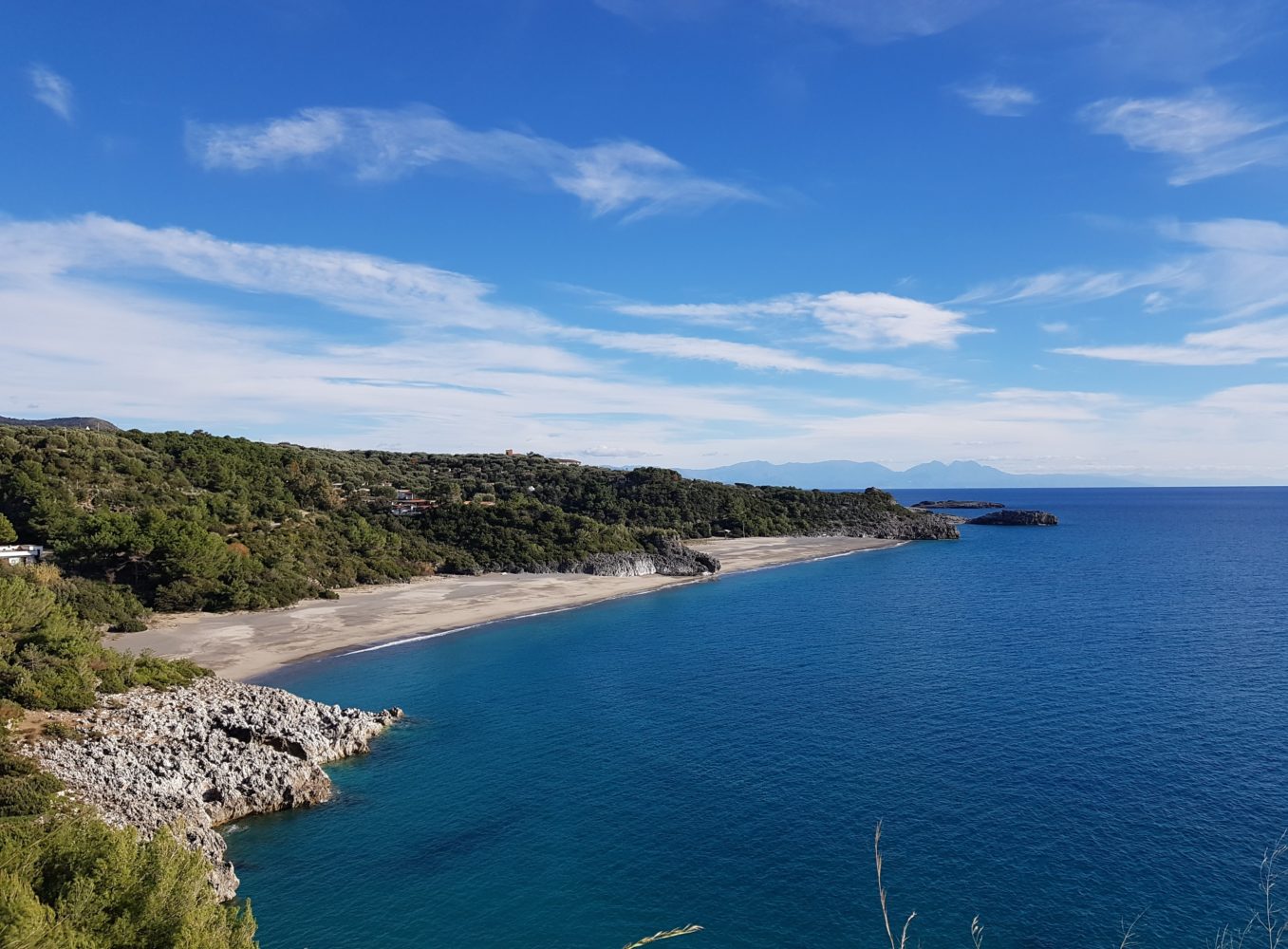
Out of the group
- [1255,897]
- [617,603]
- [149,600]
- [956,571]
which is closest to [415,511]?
[617,603]

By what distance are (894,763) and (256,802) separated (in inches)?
894

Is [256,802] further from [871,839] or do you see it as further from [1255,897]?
[1255,897]

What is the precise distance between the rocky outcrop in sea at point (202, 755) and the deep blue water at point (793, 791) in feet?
3.53

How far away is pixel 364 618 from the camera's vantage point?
55.8 metres

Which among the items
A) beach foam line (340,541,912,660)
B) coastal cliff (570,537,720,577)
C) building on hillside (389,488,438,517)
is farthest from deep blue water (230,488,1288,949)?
building on hillside (389,488,438,517)

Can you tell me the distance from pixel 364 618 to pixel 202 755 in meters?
30.4

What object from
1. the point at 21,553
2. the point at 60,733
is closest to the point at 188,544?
the point at 21,553

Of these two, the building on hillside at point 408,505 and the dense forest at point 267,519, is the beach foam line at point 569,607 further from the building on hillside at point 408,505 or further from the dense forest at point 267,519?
the building on hillside at point 408,505

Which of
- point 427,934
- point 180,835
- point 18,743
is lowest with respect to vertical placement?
point 427,934

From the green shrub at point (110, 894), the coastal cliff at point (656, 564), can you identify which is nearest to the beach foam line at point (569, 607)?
the coastal cliff at point (656, 564)

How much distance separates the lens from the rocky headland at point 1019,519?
16388 cm

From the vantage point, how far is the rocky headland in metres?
164

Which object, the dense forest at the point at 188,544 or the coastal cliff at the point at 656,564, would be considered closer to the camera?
the dense forest at the point at 188,544

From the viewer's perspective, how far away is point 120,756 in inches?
951
